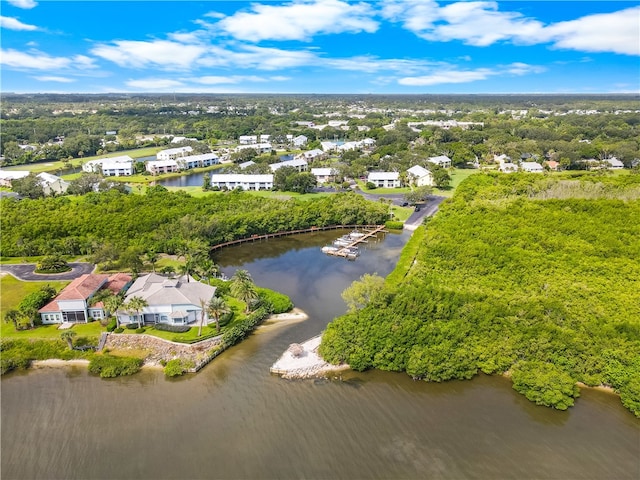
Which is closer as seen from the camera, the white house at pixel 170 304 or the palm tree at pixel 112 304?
the palm tree at pixel 112 304

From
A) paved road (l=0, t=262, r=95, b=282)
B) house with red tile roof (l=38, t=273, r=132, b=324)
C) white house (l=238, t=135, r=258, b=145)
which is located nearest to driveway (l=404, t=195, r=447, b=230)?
paved road (l=0, t=262, r=95, b=282)

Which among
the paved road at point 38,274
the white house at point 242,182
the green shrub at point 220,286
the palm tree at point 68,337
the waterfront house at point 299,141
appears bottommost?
the palm tree at point 68,337

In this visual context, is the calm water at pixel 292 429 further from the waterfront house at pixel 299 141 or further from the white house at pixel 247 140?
the white house at pixel 247 140

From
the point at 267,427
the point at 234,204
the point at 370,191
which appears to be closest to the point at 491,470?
the point at 267,427

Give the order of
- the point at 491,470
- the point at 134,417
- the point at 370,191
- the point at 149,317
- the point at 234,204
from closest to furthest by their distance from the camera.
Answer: the point at 491,470 → the point at 134,417 → the point at 149,317 → the point at 234,204 → the point at 370,191

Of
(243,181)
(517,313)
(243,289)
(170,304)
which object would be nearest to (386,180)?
(243,181)

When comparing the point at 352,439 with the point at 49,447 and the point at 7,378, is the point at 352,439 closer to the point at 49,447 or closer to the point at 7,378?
the point at 49,447

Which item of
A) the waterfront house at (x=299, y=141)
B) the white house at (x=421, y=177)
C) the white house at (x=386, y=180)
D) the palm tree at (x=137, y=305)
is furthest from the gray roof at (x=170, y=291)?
the waterfront house at (x=299, y=141)
